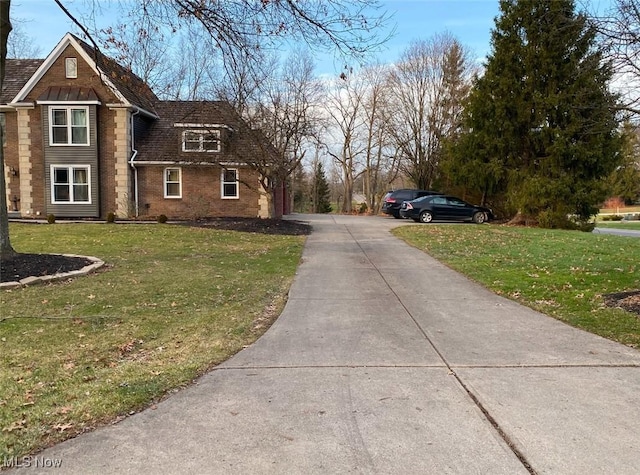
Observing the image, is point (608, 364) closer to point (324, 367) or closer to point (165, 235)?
point (324, 367)

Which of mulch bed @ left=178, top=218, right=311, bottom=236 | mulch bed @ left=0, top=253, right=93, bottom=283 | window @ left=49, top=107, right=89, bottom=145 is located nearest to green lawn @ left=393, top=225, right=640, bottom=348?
mulch bed @ left=178, top=218, right=311, bottom=236

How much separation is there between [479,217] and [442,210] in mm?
2046

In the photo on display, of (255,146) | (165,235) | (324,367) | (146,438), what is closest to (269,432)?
(146,438)

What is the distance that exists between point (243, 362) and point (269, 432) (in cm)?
150

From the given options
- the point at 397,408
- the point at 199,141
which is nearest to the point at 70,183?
the point at 199,141

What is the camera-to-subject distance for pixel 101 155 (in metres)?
24.8

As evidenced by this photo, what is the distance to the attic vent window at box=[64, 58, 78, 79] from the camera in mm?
24072

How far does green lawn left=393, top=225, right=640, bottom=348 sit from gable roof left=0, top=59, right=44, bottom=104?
21.3 m

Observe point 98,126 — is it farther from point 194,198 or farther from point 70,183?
point 194,198

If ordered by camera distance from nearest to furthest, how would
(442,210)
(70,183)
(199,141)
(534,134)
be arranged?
(534,134), (199,141), (70,183), (442,210)

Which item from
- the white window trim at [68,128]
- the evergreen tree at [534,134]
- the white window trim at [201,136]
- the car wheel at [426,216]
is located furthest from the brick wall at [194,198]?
the evergreen tree at [534,134]

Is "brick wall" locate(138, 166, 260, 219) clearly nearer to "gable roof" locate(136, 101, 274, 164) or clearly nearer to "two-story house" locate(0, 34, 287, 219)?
"two-story house" locate(0, 34, 287, 219)

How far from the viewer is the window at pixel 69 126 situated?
24.2 metres

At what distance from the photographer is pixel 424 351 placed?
16.9 feet
